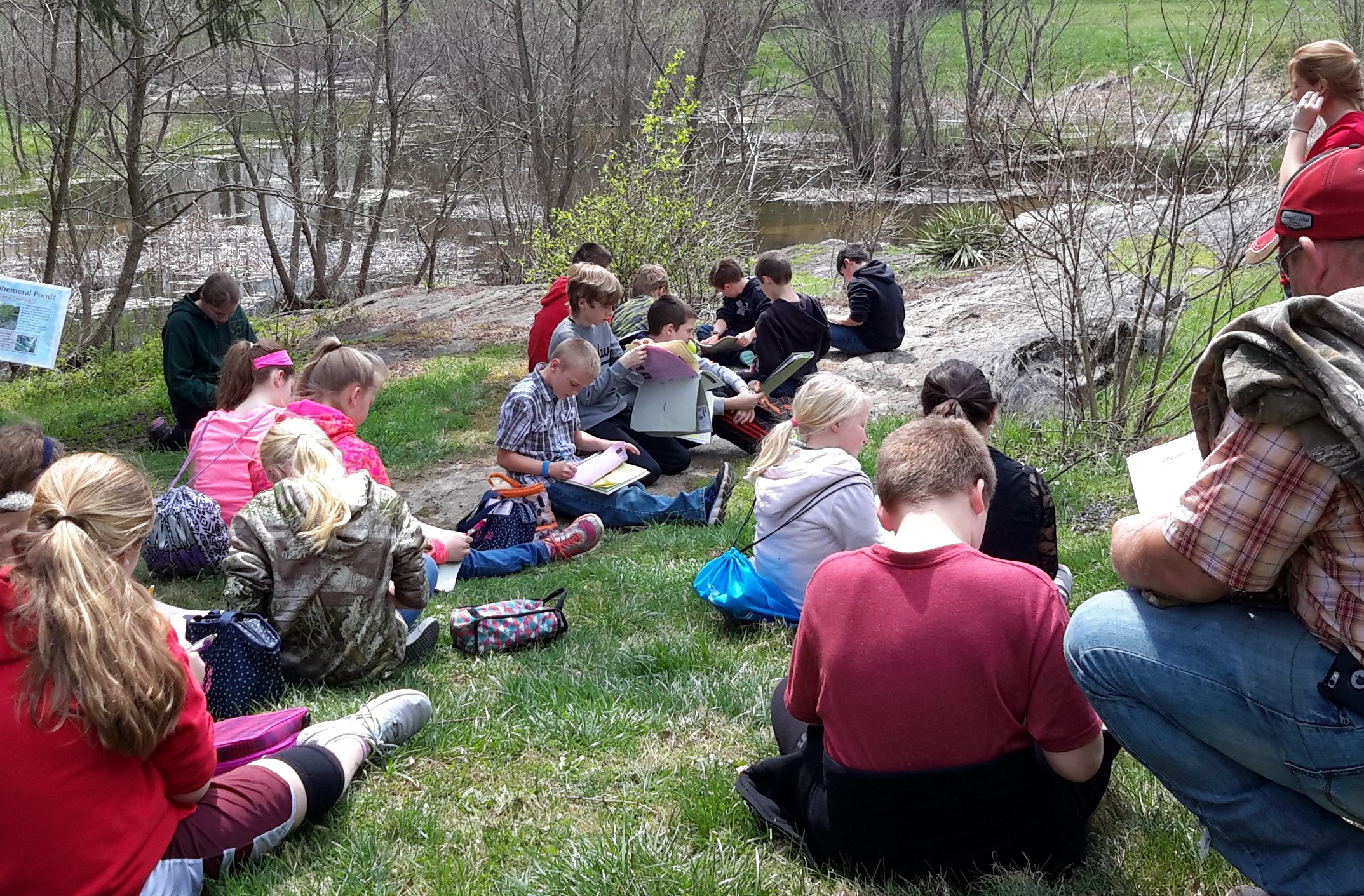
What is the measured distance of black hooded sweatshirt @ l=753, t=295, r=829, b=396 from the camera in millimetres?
8570

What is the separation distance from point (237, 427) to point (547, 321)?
286 cm

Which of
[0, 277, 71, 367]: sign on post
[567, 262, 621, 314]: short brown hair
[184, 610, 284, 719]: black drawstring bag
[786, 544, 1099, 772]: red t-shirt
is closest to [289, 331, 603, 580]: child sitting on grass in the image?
[184, 610, 284, 719]: black drawstring bag

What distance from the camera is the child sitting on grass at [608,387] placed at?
7.14m

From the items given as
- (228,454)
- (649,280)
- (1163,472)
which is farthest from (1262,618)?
(649,280)

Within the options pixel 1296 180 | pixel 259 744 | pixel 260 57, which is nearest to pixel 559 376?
pixel 259 744

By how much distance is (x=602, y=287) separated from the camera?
7.13m

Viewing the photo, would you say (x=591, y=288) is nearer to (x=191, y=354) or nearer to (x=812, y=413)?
(x=812, y=413)

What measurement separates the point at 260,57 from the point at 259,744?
17.4 metres

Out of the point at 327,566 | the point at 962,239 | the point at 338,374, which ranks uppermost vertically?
the point at 338,374

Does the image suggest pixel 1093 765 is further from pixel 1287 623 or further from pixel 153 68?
pixel 153 68

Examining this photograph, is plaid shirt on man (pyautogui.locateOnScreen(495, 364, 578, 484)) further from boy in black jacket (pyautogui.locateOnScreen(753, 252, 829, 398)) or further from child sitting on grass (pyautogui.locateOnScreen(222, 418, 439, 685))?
boy in black jacket (pyautogui.locateOnScreen(753, 252, 829, 398))

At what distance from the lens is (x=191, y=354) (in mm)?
8344

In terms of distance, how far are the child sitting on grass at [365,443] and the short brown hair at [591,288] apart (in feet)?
5.94

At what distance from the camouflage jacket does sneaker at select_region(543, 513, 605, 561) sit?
1.86m
